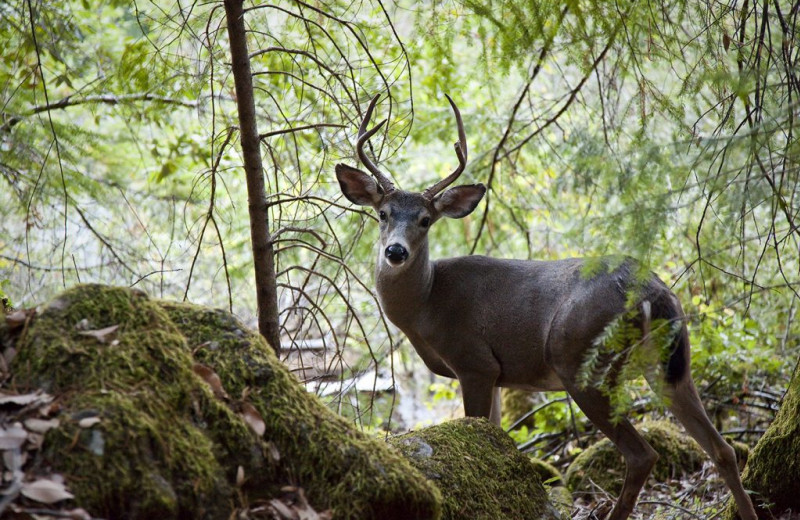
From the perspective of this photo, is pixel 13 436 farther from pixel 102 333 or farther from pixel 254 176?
pixel 254 176

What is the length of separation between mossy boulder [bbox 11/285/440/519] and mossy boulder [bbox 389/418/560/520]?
1.65ft

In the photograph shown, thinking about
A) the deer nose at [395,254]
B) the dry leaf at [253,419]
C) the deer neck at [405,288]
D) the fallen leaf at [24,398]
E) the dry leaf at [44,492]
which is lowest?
the dry leaf at [44,492]

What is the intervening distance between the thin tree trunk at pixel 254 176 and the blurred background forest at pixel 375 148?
0.13 m

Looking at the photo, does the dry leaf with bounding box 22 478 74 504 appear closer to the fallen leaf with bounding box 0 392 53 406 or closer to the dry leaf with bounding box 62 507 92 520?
the dry leaf with bounding box 62 507 92 520

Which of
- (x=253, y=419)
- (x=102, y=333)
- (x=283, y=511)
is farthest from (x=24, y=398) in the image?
(x=283, y=511)

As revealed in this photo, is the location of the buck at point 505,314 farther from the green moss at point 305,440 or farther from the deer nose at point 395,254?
the green moss at point 305,440

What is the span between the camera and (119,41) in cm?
995

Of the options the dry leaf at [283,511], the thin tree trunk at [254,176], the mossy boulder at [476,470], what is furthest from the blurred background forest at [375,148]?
the dry leaf at [283,511]

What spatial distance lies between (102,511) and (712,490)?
16.3ft

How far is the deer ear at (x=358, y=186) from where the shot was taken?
591 centimetres

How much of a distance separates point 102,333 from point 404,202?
335 centimetres

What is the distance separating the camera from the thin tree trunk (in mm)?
4566

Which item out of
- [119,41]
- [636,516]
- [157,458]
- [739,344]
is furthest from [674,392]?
[119,41]

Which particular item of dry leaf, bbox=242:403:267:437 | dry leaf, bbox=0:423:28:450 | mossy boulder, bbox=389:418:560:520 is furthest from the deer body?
dry leaf, bbox=0:423:28:450
